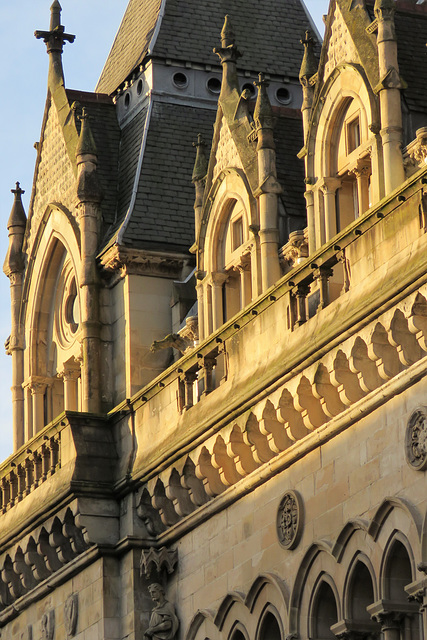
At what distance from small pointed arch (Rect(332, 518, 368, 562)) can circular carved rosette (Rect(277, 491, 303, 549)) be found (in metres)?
1.29

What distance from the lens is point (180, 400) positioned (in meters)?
33.6

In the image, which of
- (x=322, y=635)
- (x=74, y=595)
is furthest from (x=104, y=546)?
(x=322, y=635)

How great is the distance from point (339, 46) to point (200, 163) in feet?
17.4

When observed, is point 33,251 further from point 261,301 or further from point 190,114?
point 261,301

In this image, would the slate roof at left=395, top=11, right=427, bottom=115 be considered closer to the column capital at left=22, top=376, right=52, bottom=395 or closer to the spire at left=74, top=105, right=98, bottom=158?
the spire at left=74, top=105, right=98, bottom=158

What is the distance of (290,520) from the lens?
3012 cm

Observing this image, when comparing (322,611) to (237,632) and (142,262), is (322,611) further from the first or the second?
(142,262)

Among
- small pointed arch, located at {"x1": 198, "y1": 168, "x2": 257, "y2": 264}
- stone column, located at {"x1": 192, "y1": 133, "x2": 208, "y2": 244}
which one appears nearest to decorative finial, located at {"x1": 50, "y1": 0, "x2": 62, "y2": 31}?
stone column, located at {"x1": 192, "y1": 133, "x2": 208, "y2": 244}

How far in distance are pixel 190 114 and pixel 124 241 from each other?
4.06 metres

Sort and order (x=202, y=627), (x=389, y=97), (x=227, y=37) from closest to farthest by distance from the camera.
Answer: (x=389, y=97) → (x=202, y=627) → (x=227, y=37)

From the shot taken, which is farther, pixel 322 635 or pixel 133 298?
pixel 133 298

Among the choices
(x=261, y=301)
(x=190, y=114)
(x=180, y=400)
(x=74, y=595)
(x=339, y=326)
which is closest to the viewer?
(x=339, y=326)

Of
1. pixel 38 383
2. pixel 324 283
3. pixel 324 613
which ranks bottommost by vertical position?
pixel 324 613

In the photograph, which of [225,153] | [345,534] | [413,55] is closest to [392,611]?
[345,534]
